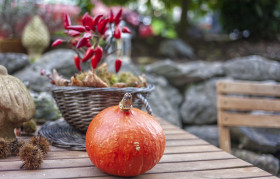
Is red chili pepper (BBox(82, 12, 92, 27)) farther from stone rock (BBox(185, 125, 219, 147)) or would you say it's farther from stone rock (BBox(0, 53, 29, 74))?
stone rock (BBox(185, 125, 219, 147))

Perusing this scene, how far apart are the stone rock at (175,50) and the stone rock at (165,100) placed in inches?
30.7

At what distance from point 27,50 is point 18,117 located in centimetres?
240

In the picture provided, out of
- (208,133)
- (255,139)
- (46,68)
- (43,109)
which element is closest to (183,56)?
(208,133)

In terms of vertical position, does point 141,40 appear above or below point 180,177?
above

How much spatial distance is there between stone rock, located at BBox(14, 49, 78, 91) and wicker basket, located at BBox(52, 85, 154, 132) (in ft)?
4.02

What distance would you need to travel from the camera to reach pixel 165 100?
2945mm

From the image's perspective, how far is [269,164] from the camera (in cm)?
257

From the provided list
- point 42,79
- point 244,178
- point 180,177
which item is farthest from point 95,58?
point 42,79

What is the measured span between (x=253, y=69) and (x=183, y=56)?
960mm

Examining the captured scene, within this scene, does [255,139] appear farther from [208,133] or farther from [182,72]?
[182,72]

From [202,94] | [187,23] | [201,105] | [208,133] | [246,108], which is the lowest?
[208,133]

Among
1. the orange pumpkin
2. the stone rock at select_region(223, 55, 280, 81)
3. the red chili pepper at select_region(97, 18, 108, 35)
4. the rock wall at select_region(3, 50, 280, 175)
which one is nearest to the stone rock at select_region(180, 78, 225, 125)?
the rock wall at select_region(3, 50, 280, 175)

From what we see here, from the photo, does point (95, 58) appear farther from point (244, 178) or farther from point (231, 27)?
point (231, 27)

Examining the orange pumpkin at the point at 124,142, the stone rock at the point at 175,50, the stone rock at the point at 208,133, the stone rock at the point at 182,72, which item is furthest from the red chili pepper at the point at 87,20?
the stone rock at the point at 175,50
